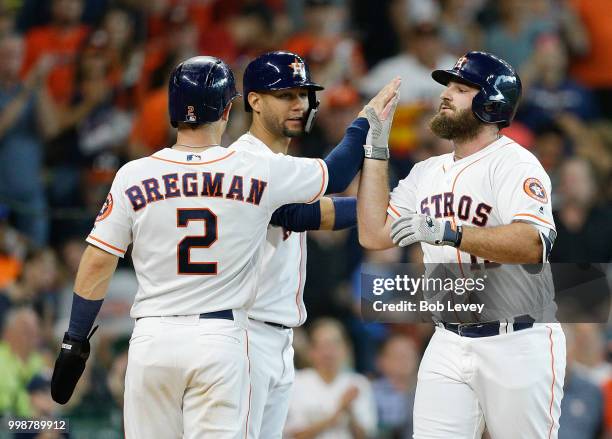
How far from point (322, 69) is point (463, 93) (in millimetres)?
4550

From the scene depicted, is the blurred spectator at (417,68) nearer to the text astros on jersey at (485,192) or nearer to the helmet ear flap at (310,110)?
the helmet ear flap at (310,110)

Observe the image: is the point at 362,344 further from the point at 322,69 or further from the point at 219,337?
the point at 219,337

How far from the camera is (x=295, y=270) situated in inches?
212

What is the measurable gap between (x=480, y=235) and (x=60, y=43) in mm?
6257

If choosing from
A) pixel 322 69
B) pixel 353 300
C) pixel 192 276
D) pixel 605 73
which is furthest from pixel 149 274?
pixel 605 73

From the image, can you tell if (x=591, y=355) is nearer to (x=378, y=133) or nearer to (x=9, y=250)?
(x=378, y=133)

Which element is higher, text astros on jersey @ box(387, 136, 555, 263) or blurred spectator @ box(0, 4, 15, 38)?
blurred spectator @ box(0, 4, 15, 38)

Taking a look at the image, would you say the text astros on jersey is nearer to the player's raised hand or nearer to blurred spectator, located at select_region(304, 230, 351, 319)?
the player's raised hand

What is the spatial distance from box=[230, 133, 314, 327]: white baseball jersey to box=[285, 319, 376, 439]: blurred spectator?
99.4 inches

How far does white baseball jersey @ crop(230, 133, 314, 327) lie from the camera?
522 centimetres

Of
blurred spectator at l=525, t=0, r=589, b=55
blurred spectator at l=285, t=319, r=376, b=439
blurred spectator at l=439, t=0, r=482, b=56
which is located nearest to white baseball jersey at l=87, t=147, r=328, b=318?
blurred spectator at l=285, t=319, r=376, b=439

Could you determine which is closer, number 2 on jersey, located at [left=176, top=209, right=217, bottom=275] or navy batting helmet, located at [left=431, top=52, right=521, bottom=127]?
number 2 on jersey, located at [left=176, top=209, right=217, bottom=275]

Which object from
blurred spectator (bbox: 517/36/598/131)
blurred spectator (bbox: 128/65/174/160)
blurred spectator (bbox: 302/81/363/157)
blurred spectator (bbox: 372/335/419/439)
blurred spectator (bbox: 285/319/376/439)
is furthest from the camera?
blurred spectator (bbox: 517/36/598/131)

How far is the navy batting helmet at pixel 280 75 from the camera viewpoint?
5.39m
